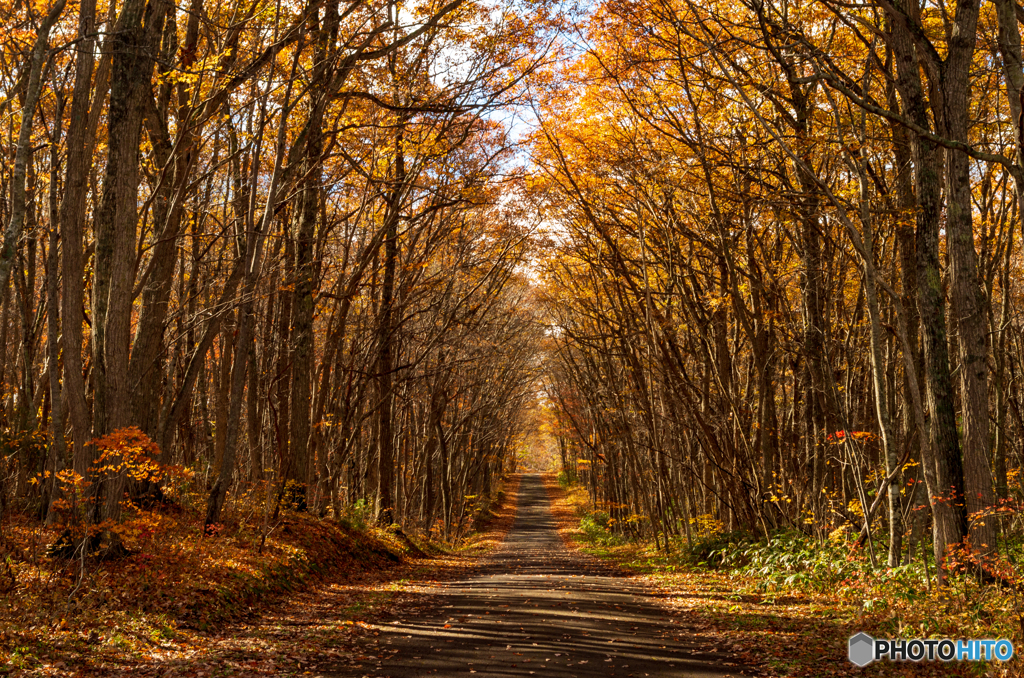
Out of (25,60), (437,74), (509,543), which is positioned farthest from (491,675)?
(509,543)

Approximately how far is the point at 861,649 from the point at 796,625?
4.08 ft

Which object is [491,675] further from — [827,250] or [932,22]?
[932,22]

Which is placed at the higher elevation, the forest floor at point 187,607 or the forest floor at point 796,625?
the forest floor at point 187,607

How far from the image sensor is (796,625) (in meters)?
7.42

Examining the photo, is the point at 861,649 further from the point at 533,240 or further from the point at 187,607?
the point at 533,240

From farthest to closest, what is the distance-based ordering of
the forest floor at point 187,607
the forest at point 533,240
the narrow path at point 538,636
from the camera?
the forest at point 533,240, the narrow path at point 538,636, the forest floor at point 187,607

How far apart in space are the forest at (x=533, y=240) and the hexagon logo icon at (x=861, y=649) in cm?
83

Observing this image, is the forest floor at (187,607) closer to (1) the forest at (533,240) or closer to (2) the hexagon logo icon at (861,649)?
(1) the forest at (533,240)

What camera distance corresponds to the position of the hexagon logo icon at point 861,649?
5.91 metres

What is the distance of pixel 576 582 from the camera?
40.7 feet

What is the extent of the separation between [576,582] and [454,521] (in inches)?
666

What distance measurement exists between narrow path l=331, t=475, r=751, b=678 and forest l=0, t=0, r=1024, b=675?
2.50 metres

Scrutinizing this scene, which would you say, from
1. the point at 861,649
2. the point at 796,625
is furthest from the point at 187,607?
the point at 861,649

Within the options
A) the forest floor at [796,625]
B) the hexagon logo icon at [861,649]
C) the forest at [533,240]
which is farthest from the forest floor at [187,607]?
the hexagon logo icon at [861,649]
